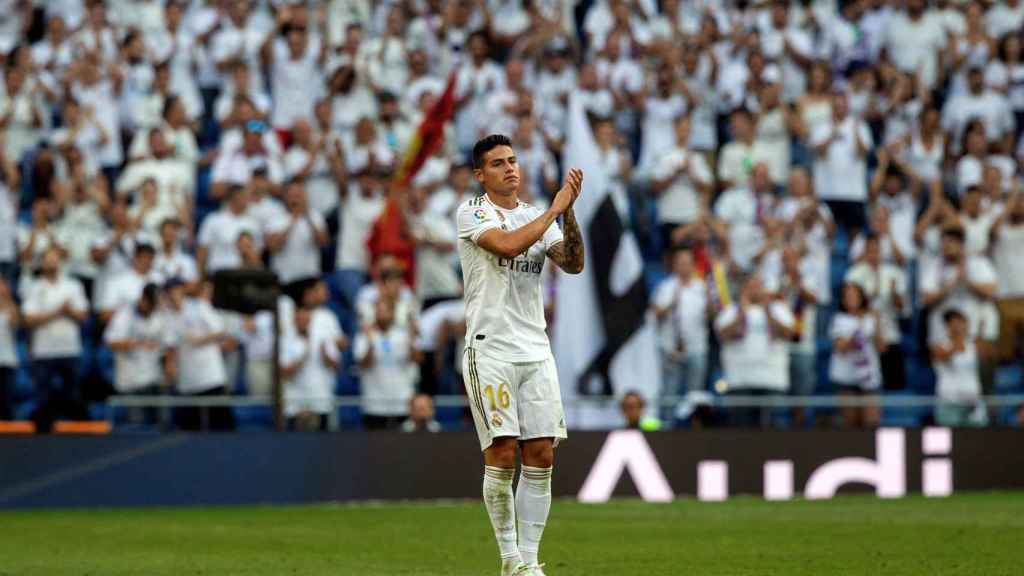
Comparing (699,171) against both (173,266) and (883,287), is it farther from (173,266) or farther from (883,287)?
(173,266)

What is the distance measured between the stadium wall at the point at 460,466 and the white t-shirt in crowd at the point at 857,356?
119cm

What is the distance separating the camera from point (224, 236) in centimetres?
1970

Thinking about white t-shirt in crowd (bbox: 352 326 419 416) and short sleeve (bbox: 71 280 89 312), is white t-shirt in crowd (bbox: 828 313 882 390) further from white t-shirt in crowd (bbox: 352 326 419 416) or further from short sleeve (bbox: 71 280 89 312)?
short sleeve (bbox: 71 280 89 312)

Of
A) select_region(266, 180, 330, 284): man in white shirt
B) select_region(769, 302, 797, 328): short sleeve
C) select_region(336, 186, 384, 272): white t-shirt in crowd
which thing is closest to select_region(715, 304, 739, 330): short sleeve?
select_region(769, 302, 797, 328): short sleeve

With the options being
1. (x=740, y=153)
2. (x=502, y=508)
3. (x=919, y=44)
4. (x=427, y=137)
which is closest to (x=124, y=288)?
(x=427, y=137)

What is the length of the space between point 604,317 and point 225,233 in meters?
4.58

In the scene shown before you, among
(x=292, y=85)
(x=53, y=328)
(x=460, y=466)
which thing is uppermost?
(x=292, y=85)

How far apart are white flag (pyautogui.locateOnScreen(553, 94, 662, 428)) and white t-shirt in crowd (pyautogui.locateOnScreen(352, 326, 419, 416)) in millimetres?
1981

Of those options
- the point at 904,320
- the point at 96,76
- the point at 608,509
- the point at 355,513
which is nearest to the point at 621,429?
the point at 608,509

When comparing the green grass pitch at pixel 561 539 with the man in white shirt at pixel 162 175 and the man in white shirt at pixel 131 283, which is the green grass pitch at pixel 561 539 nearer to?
the man in white shirt at pixel 131 283

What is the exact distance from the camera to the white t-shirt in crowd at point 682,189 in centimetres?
2133

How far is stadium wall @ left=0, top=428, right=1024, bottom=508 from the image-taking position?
17.1 metres

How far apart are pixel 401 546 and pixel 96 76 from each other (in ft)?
34.4

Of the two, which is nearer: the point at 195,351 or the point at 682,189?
the point at 195,351
